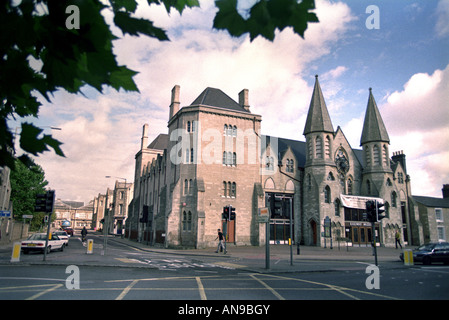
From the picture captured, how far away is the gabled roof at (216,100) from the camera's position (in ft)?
121

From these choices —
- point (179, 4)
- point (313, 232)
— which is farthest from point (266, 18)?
point (313, 232)

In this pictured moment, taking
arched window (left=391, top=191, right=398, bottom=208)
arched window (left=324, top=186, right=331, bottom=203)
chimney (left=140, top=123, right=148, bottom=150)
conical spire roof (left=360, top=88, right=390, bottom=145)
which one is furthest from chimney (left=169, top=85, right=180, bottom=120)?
arched window (left=391, top=191, right=398, bottom=208)

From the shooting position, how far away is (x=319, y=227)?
122ft

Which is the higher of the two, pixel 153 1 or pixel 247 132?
pixel 247 132

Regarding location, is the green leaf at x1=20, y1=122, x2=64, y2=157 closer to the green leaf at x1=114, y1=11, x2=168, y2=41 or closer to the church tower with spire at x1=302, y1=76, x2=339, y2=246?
the green leaf at x1=114, y1=11, x2=168, y2=41

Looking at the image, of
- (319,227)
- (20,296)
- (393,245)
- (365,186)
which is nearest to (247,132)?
(319,227)

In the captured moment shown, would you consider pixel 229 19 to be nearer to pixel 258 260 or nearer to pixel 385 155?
pixel 258 260

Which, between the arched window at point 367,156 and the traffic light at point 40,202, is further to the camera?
the arched window at point 367,156

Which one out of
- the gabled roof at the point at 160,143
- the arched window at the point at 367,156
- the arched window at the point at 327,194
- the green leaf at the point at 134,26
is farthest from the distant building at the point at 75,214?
the green leaf at the point at 134,26

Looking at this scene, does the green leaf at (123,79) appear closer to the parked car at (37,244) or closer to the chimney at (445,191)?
the parked car at (37,244)

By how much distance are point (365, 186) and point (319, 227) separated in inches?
482

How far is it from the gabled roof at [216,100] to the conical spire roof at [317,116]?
29.3 ft
